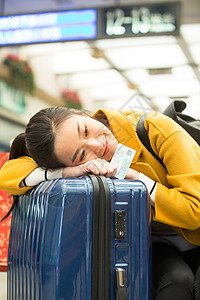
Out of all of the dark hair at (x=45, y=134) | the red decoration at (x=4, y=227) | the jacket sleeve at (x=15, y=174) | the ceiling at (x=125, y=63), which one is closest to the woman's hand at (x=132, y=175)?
the dark hair at (x=45, y=134)

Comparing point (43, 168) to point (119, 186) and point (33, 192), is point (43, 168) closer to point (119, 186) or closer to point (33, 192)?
point (33, 192)

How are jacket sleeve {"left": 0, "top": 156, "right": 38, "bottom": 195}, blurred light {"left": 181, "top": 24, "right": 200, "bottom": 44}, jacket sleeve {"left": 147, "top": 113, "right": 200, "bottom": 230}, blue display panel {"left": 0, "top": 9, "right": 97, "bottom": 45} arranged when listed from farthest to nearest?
1. blurred light {"left": 181, "top": 24, "right": 200, "bottom": 44}
2. blue display panel {"left": 0, "top": 9, "right": 97, "bottom": 45}
3. jacket sleeve {"left": 0, "top": 156, "right": 38, "bottom": 195}
4. jacket sleeve {"left": 147, "top": 113, "right": 200, "bottom": 230}

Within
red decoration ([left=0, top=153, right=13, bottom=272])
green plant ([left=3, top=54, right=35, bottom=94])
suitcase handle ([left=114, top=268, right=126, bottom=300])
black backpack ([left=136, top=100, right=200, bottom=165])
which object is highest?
green plant ([left=3, top=54, right=35, bottom=94])

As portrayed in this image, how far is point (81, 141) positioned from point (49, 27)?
3.33 metres

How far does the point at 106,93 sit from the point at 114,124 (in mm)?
4775

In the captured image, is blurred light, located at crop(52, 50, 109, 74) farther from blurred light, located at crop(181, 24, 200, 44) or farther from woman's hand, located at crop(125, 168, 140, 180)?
woman's hand, located at crop(125, 168, 140, 180)

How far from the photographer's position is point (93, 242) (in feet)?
3.68

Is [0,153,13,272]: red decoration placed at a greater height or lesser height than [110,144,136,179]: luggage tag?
lesser

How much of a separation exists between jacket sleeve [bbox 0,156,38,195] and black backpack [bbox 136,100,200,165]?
1.33 feet

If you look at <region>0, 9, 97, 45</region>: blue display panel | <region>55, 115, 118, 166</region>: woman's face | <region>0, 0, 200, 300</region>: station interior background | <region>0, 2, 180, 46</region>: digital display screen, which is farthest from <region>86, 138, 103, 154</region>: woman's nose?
<region>0, 0, 200, 300</region>: station interior background

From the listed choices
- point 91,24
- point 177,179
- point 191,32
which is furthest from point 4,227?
point 191,32

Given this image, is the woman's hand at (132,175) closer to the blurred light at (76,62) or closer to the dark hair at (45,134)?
the dark hair at (45,134)

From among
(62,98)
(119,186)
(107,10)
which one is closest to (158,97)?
(62,98)

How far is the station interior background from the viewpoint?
5.36m
